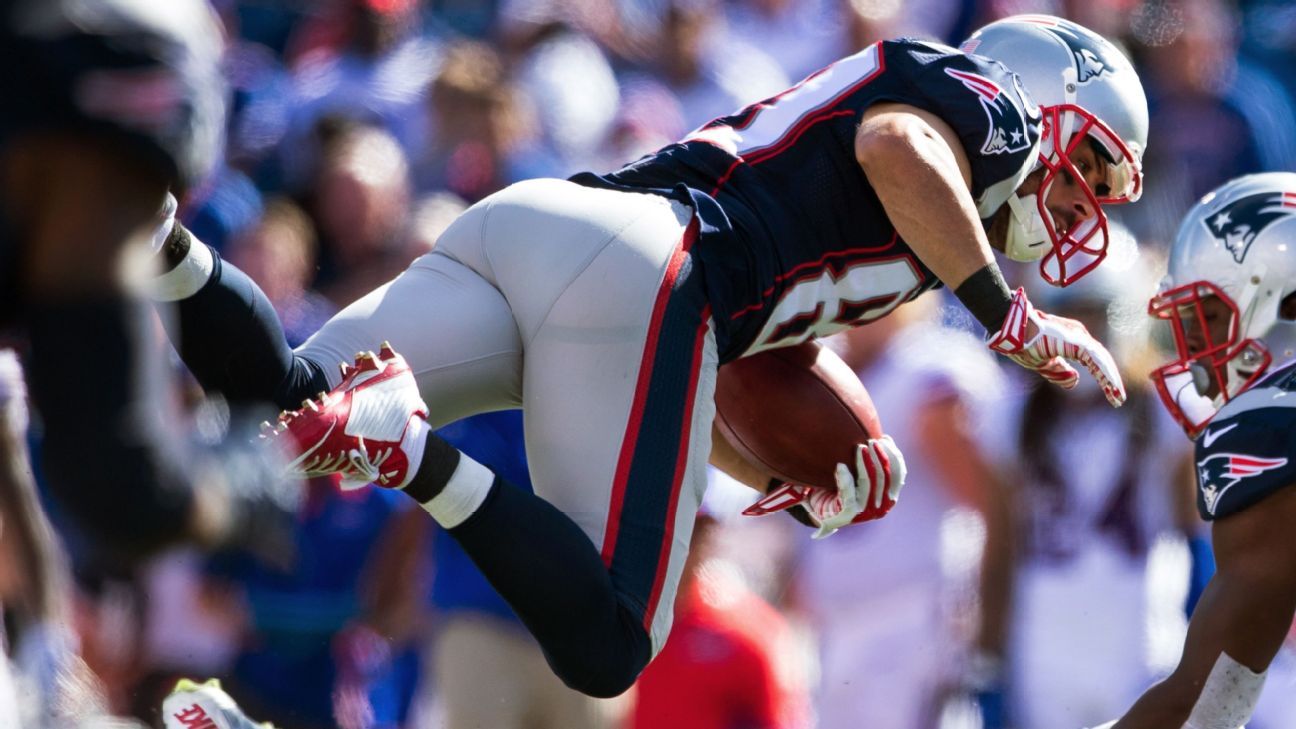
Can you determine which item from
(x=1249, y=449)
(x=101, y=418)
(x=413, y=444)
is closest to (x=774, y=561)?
(x=1249, y=449)

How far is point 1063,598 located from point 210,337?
116 inches

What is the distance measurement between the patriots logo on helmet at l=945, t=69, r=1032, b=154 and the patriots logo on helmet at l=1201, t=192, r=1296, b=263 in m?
0.99

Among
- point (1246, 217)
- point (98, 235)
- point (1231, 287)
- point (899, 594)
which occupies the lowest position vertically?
point (899, 594)

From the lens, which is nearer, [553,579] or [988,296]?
[553,579]

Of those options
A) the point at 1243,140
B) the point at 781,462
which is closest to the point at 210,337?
the point at 781,462

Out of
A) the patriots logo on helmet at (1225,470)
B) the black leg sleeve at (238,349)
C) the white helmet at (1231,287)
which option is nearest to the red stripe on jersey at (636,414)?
the black leg sleeve at (238,349)

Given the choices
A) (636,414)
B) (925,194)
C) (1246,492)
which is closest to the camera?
(636,414)

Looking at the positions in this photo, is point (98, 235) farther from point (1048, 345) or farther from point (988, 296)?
point (1048, 345)

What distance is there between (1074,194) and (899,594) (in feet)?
5.73

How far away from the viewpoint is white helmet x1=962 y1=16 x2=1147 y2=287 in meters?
3.88

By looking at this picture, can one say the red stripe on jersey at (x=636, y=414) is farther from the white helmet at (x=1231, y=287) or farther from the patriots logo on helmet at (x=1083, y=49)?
the white helmet at (x=1231, y=287)

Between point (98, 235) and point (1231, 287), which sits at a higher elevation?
point (98, 235)

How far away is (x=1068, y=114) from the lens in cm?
388

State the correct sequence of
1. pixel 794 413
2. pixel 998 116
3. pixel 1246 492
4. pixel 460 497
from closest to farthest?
pixel 460 497
pixel 998 116
pixel 1246 492
pixel 794 413
